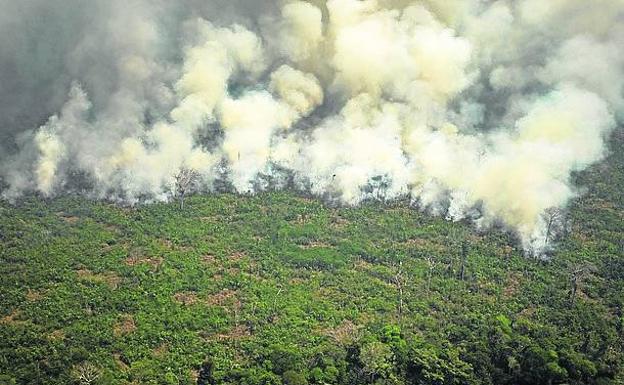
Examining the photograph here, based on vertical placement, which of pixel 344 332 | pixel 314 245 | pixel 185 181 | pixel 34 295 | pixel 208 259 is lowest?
pixel 34 295

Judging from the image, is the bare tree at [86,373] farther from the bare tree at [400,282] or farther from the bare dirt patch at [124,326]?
the bare tree at [400,282]

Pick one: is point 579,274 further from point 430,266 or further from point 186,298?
point 186,298

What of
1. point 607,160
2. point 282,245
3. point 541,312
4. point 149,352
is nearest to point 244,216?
point 282,245

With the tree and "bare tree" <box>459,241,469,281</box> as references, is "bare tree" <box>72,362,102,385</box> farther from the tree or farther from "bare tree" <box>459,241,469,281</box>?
"bare tree" <box>459,241,469,281</box>

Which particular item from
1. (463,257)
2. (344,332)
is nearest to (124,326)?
(344,332)

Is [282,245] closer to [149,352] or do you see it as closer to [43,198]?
[149,352]

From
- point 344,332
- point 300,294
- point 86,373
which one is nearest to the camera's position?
point 86,373

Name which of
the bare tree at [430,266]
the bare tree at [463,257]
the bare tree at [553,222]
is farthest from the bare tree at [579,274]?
the bare tree at [430,266]

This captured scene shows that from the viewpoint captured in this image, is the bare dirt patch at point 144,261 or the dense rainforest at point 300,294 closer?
the dense rainforest at point 300,294
